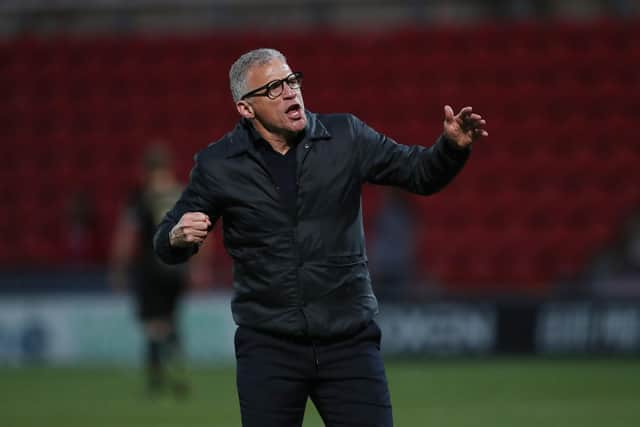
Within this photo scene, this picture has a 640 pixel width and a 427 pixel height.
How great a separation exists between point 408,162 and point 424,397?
6.42m

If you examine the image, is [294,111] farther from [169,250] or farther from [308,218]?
[169,250]

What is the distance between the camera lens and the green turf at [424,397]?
9.48 metres

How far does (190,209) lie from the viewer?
4898 millimetres

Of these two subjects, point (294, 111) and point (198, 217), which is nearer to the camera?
point (198, 217)

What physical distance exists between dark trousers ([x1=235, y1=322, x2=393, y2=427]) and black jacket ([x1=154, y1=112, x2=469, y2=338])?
77 mm

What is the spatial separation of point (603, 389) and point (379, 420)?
693cm

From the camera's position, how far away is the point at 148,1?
762 inches

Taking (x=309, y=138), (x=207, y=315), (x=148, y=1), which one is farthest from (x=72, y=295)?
(x=309, y=138)

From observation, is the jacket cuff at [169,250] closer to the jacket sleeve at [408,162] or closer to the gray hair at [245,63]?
the gray hair at [245,63]

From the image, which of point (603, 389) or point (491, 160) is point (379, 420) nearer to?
point (603, 389)

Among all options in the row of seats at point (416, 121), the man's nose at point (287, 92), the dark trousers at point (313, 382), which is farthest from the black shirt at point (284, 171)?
the row of seats at point (416, 121)

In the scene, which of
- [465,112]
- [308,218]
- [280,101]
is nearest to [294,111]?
[280,101]

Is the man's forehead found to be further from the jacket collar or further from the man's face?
the jacket collar

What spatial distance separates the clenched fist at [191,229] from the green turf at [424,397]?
15.8ft
